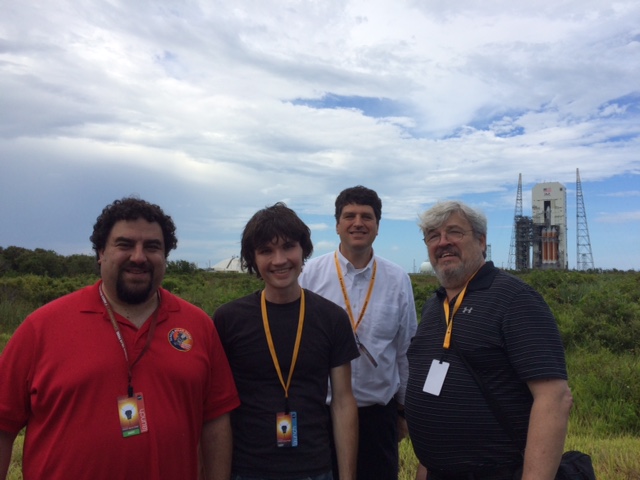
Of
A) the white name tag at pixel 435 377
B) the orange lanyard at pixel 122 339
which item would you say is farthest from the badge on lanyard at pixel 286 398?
the white name tag at pixel 435 377

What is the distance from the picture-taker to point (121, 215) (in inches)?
115

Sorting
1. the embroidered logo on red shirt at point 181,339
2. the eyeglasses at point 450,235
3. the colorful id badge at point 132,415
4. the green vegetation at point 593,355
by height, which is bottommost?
the green vegetation at point 593,355

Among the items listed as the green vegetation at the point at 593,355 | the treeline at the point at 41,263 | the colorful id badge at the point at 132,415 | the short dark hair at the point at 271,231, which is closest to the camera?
the colorful id badge at the point at 132,415

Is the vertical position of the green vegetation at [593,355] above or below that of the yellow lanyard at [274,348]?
below

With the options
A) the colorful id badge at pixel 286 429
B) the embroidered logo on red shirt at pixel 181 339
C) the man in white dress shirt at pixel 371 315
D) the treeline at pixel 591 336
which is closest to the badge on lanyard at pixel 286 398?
the colorful id badge at pixel 286 429

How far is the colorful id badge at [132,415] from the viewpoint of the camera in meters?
2.60

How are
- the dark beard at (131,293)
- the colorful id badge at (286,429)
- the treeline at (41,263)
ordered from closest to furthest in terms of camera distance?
the dark beard at (131,293)
the colorful id badge at (286,429)
the treeline at (41,263)

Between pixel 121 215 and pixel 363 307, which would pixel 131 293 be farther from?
pixel 363 307

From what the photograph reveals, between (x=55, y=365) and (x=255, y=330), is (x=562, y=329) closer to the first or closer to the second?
(x=255, y=330)

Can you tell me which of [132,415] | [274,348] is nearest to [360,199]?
[274,348]

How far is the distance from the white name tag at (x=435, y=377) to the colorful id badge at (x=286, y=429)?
708 millimetres

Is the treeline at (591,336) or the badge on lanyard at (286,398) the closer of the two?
the badge on lanyard at (286,398)

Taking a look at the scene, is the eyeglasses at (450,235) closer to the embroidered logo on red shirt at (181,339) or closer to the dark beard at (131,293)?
the embroidered logo on red shirt at (181,339)

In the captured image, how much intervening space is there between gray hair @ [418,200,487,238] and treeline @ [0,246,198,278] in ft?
97.2
